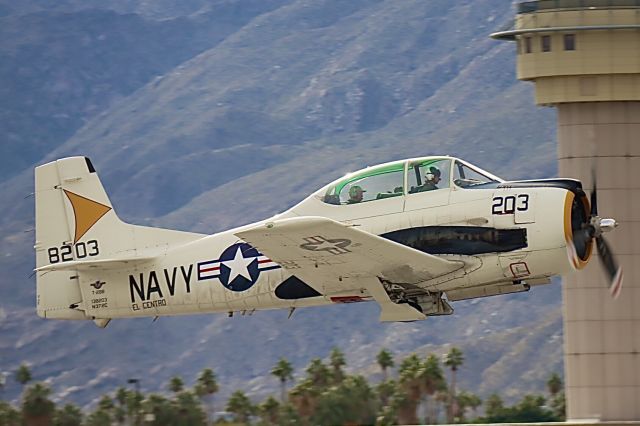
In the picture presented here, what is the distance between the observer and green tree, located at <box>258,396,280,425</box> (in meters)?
47.8

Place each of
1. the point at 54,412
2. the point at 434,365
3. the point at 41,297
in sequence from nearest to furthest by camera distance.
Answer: the point at 41,297
the point at 54,412
the point at 434,365

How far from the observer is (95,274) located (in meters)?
27.7

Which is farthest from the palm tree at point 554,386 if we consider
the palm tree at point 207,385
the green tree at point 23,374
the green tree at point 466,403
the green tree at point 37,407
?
the green tree at point 37,407

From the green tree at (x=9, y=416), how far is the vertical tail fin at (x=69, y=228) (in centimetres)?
697

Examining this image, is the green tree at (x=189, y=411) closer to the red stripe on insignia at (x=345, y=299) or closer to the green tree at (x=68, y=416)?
the green tree at (x=68, y=416)

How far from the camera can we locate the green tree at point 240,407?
53875 millimetres

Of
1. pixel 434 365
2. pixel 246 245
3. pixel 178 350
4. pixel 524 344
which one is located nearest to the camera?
pixel 246 245

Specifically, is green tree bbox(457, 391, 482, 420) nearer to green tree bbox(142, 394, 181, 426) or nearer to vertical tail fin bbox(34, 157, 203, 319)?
green tree bbox(142, 394, 181, 426)

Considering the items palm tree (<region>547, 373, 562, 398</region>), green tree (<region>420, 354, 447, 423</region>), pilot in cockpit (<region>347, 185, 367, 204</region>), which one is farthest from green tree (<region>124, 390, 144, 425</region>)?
palm tree (<region>547, 373, 562, 398</region>)

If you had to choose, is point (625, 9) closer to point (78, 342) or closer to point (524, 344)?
point (524, 344)

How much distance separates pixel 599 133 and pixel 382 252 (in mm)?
17260

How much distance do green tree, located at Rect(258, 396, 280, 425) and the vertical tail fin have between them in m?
18.6

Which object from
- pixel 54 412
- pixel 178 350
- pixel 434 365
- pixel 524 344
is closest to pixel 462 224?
pixel 54 412

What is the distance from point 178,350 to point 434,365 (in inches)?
5196
